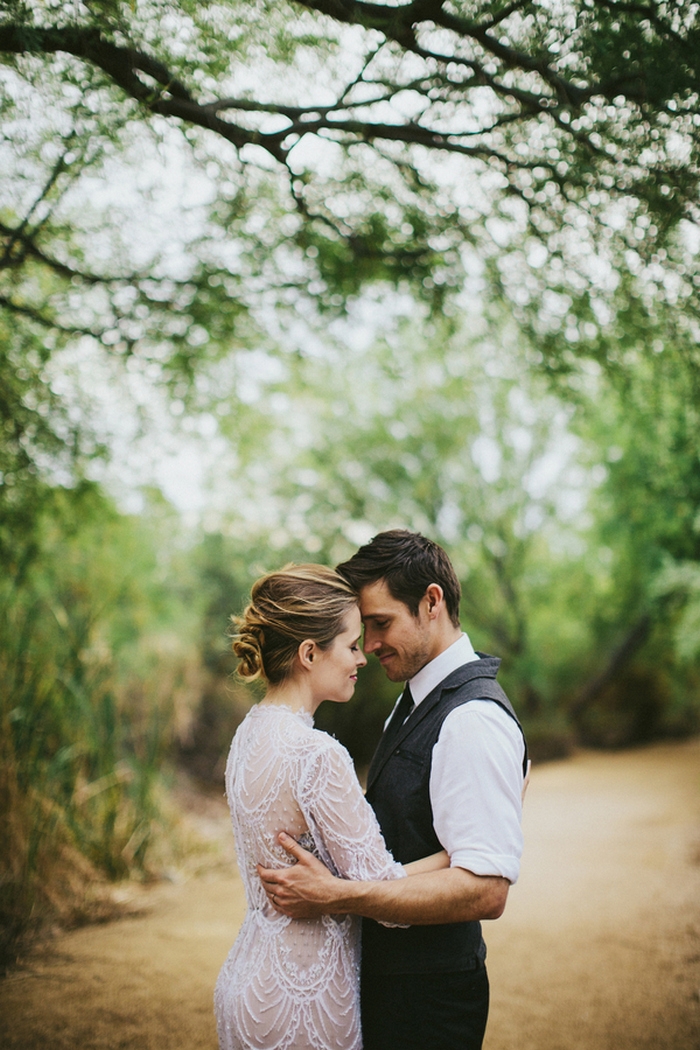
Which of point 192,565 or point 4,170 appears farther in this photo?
point 192,565

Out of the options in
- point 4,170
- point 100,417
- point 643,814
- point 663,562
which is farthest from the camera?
point 663,562

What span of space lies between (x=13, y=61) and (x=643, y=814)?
8.30m

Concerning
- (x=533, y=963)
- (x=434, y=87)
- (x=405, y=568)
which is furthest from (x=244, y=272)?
(x=533, y=963)

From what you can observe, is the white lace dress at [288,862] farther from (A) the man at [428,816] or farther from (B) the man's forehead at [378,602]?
(B) the man's forehead at [378,602]

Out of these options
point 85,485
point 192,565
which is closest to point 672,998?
point 85,485

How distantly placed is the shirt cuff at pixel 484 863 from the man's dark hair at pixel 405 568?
64 cm

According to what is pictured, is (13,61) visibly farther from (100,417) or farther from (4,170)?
(100,417)

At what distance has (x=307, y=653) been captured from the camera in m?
1.93

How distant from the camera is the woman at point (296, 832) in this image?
1.76 m

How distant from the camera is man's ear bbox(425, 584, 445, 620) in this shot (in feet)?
6.90

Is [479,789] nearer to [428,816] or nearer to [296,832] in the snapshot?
[428,816]

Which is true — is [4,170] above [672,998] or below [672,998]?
above

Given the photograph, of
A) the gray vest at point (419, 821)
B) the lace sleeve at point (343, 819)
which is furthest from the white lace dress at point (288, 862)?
the gray vest at point (419, 821)

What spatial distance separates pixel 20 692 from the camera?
4.56m
